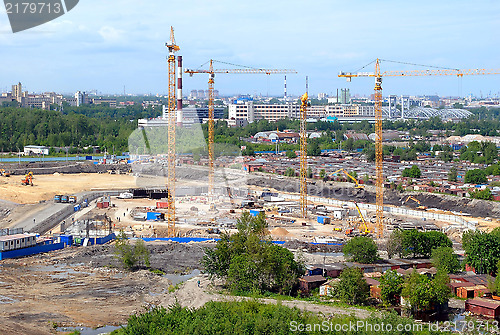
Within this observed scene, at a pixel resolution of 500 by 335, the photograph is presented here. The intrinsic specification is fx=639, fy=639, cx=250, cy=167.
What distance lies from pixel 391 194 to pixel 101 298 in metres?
20.3

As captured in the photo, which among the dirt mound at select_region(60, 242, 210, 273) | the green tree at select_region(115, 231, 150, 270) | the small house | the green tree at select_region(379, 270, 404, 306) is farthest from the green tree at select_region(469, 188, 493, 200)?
the green tree at select_region(115, 231, 150, 270)

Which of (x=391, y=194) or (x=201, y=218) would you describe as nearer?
(x=201, y=218)

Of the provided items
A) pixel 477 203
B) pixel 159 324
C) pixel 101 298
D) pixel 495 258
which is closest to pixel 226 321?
pixel 159 324

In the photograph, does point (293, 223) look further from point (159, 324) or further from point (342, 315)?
point (159, 324)

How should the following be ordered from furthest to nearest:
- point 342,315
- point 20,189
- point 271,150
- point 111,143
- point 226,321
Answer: point 271,150 → point 111,143 → point 20,189 → point 342,315 → point 226,321

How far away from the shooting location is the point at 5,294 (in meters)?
14.9

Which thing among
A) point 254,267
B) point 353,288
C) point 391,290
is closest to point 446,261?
point 391,290

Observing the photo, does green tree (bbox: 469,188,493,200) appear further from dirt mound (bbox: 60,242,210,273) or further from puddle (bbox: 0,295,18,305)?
puddle (bbox: 0,295,18,305)

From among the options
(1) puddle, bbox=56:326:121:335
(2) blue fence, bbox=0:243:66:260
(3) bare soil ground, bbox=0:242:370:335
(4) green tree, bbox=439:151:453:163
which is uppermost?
(4) green tree, bbox=439:151:453:163

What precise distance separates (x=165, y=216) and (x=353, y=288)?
1283cm

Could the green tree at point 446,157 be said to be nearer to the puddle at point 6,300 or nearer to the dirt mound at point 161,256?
the dirt mound at point 161,256

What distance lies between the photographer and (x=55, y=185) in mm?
33125

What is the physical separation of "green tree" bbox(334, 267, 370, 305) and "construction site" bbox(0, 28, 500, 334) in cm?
92

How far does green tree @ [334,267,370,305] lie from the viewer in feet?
45.3
